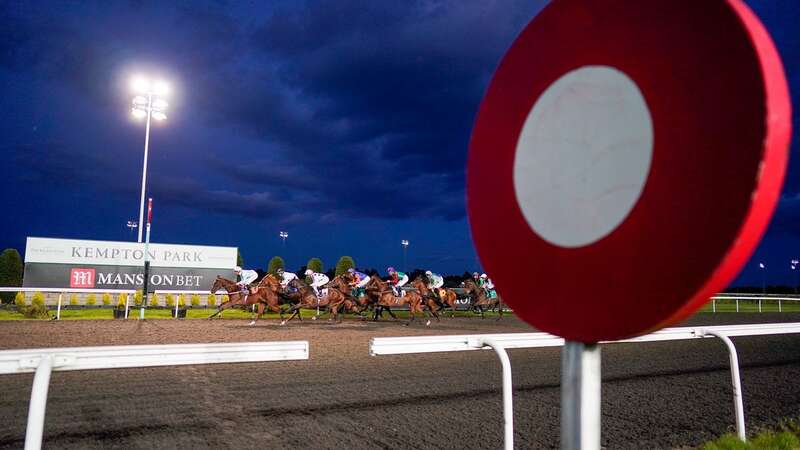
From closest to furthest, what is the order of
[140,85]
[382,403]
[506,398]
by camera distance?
[506,398] → [382,403] → [140,85]

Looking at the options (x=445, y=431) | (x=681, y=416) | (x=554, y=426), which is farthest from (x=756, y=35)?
(x=681, y=416)

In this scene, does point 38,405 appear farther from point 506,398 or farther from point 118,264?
point 118,264

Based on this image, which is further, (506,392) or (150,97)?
(150,97)

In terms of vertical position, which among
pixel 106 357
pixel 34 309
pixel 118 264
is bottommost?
pixel 34 309

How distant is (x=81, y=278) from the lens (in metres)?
27.7

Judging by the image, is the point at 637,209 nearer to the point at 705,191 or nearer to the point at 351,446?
the point at 705,191

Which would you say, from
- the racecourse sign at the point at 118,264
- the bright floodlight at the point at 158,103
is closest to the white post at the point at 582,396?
the bright floodlight at the point at 158,103

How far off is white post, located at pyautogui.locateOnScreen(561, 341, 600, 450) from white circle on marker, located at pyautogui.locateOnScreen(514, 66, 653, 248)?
0.20m

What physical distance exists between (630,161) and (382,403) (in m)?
4.72

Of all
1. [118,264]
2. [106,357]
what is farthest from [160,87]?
[106,357]

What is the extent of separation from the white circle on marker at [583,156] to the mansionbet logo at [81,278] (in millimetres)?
31998

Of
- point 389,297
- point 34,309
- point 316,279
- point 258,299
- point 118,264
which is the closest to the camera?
point 34,309

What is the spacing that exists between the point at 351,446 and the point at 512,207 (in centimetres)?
316

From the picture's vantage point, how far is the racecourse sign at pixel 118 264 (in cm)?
2717
